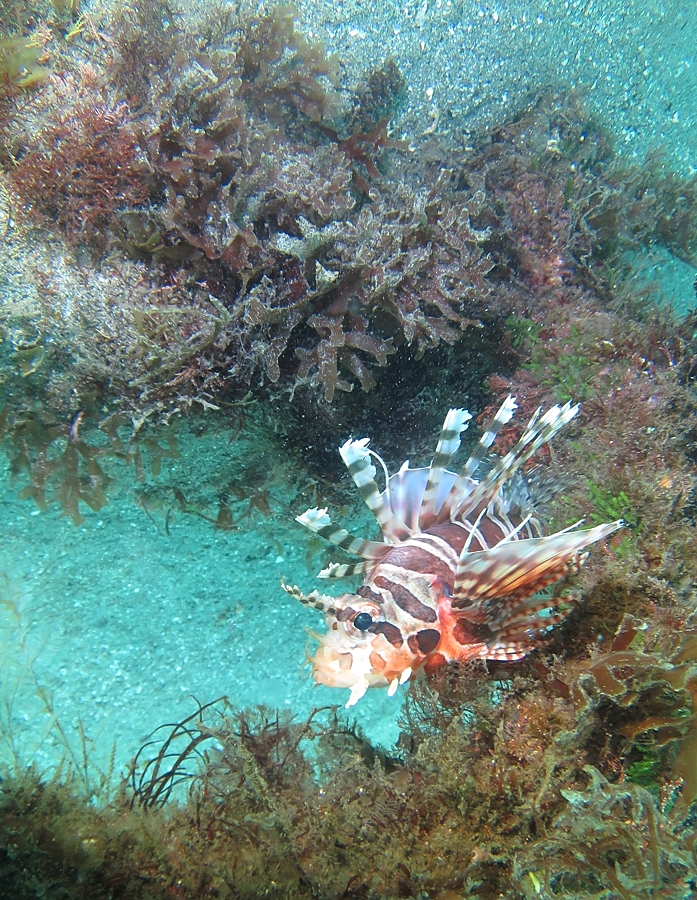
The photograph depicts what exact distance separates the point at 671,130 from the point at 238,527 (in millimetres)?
6725

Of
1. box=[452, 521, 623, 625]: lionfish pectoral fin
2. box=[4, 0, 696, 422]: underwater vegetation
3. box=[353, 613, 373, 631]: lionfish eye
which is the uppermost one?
box=[4, 0, 696, 422]: underwater vegetation

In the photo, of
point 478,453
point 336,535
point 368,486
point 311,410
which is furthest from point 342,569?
point 311,410

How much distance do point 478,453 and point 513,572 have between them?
74 cm

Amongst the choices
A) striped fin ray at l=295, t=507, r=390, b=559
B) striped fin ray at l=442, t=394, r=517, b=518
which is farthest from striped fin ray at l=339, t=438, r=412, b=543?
striped fin ray at l=442, t=394, r=517, b=518

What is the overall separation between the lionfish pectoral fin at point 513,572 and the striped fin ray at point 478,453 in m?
0.57

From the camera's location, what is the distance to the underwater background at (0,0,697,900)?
213cm

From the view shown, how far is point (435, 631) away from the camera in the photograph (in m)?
2.41

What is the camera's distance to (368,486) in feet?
8.82

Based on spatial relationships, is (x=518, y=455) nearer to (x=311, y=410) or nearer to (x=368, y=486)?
(x=368, y=486)

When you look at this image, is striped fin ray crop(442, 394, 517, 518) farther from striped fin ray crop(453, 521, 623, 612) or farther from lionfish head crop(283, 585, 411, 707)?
lionfish head crop(283, 585, 411, 707)

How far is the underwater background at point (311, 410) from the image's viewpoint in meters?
2.13

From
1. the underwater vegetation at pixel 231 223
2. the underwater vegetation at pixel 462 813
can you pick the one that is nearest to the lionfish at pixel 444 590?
the underwater vegetation at pixel 462 813

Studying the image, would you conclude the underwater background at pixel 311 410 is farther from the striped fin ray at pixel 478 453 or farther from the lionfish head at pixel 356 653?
the striped fin ray at pixel 478 453

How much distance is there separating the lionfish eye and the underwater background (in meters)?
0.47
